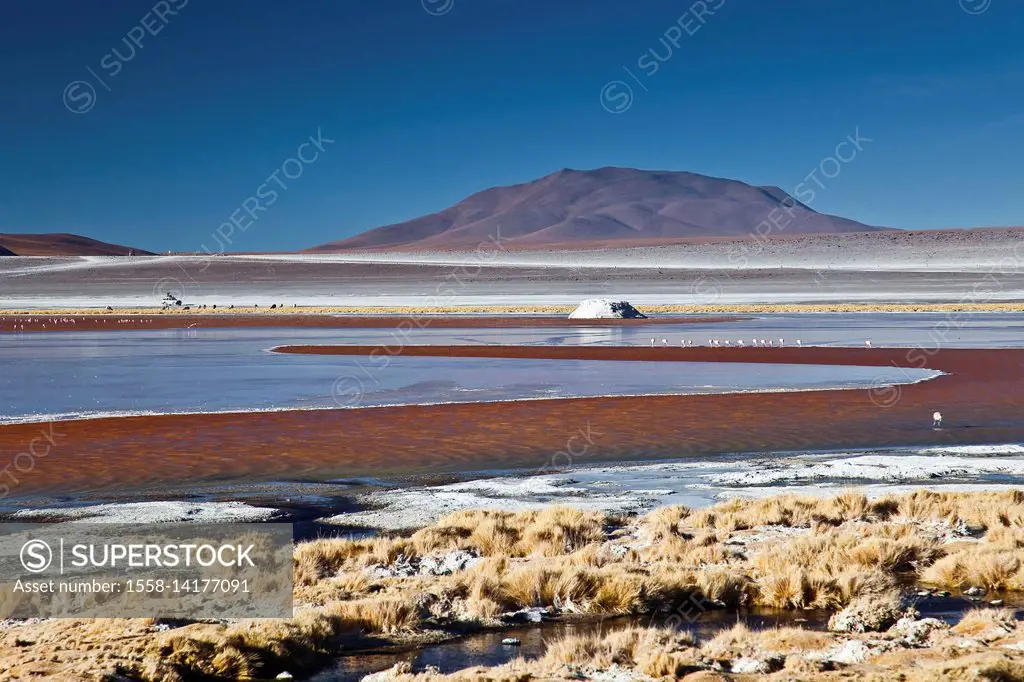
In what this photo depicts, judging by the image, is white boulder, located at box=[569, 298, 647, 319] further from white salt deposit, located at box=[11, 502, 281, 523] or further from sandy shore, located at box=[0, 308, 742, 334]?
white salt deposit, located at box=[11, 502, 281, 523]

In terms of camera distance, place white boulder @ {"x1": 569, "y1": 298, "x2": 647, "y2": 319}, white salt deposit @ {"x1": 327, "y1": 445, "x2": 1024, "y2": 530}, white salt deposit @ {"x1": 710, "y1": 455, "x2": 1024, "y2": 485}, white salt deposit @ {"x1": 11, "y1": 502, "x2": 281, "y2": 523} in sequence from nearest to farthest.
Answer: white salt deposit @ {"x1": 11, "y1": 502, "x2": 281, "y2": 523} → white salt deposit @ {"x1": 327, "y1": 445, "x2": 1024, "y2": 530} → white salt deposit @ {"x1": 710, "y1": 455, "x2": 1024, "y2": 485} → white boulder @ {"x1": 569, "y1": 298, "x2": 647, "y2": 319}

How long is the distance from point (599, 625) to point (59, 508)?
5693 mm

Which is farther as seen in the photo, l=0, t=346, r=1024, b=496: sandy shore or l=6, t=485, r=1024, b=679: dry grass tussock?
l=0, t=346, r=1024, b=496: sandy shore

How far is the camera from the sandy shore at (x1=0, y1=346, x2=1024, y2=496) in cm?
1202

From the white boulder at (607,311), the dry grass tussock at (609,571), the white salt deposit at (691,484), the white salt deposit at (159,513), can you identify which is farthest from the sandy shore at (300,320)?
the dry grass tussock at (609,571)

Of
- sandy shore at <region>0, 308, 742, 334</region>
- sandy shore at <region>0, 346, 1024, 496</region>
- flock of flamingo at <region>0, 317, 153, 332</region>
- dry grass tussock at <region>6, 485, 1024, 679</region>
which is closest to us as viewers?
dry grass tussock at <region>6, 485, 1024, 679</region>

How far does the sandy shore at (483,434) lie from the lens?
12.0 metres

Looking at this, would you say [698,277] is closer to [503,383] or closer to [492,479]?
[503,383]

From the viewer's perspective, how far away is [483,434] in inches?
562

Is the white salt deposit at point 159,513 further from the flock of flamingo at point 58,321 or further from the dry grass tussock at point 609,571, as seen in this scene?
the flock of flamingo at point 58,321

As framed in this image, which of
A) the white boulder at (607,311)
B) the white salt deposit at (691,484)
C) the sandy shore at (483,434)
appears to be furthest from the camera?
the white boulder at (607,311)

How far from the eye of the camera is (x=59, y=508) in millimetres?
9719

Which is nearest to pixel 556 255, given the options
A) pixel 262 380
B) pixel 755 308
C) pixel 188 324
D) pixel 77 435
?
pixel 755 308

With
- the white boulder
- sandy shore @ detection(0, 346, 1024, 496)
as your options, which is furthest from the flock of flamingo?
sandy shore @ detection(0, 346, 1024, 496)
